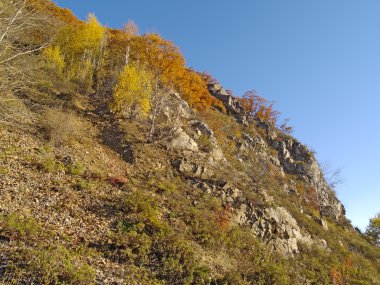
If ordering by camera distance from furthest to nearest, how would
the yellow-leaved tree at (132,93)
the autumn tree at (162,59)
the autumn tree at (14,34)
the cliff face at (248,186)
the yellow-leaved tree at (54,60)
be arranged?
the yellow-leaved tree at (54,60) → the autumn tree at (162,59) → the yellow-leaved tree at (132,93) → the cliff face at (248,186) → the autumn tree at (14,34)

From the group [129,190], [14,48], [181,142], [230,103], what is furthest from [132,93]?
[230,103]

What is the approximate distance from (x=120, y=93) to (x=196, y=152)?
8.39 metres

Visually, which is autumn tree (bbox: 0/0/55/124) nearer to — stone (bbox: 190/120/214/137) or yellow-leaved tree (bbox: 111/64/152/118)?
yellow-leaved tree (bbox: 111/64/152/118)

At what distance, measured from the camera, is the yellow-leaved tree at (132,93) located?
1071 inches

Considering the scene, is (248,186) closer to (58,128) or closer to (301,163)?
(58,128)

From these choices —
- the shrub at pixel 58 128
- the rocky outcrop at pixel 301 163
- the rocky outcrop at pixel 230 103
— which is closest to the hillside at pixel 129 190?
the shrub at pixel 58 128

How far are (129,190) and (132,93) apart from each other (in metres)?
11.8

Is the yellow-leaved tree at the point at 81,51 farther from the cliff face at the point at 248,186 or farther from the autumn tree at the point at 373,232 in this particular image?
the autumn tree at the point at 373,232

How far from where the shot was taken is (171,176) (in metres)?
21.7

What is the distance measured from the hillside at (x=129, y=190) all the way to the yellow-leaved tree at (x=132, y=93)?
12 centimetres

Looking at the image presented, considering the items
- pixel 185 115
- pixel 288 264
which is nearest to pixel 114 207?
pixel 288 264

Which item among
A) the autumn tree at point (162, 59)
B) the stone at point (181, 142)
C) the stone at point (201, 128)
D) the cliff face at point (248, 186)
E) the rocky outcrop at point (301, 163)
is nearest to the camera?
A: the cliff face at point (248, 186)

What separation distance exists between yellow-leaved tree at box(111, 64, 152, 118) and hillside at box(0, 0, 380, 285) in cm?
12

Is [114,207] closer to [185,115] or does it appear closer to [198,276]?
[198,276]
